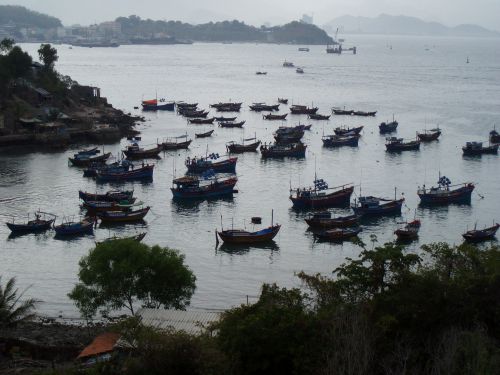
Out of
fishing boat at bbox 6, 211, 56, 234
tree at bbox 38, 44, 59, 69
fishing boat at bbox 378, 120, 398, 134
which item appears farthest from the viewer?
tree at bbox 38, 44, 59, 69

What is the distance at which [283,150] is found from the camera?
30.7 m

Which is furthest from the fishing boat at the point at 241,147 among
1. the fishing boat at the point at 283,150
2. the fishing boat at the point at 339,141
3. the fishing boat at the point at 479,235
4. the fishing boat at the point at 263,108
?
the fishing boat at the point at 263,108

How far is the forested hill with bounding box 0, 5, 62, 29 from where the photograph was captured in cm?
13775

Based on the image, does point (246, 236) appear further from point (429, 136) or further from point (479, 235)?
point (429, 136)

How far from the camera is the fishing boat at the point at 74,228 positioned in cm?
1952

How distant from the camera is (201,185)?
2469 centimetres

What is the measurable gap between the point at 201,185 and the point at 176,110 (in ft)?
71.4

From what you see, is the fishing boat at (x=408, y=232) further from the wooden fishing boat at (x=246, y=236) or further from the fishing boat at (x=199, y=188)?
the fishing boat at (x=199, y=188)

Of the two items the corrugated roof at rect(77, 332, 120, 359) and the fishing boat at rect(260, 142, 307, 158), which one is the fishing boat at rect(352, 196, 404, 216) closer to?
the fishing boat at rect(260, 142, 307, 158)

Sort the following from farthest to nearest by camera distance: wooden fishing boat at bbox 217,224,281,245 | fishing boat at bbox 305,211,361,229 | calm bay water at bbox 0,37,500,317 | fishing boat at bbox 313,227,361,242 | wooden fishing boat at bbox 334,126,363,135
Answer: wooden fishing boat at bbox 334,126,363,135 < fishing boat at bbox 305,211,361,229 < fishing boat at bbox 313,227,361,242 < wooden fishing boat at bbox 217,224,281,245 < calm bay water at bbox 0,37,500,317

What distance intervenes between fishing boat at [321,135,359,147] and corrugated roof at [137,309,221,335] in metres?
22.7

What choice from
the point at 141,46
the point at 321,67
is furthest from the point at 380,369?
the point at 141,46

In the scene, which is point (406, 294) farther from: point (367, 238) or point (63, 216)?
point (63, 216)

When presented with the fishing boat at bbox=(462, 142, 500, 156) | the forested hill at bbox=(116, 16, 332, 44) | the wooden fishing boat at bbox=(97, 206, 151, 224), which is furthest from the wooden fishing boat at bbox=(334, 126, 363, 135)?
the forested hill at bbox=(116, 16, 332, 44)
